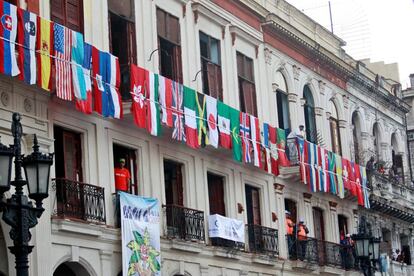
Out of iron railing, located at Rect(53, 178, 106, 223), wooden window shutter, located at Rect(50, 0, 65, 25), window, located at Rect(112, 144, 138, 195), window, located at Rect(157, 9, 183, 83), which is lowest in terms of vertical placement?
iron railing, located at Rect(53, 178, 106, 223)

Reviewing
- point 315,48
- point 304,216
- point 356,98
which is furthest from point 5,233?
point 356,98

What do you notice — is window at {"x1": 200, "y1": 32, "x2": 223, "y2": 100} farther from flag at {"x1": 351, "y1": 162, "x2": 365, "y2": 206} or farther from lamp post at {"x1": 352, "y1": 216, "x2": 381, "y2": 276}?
flag at {"x1": 351, "y1": 162, "x2": 365, "y2": 206}

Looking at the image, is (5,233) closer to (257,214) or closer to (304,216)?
(257,214)

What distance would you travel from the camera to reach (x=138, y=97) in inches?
923

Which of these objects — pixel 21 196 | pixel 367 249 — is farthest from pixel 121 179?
pixel 21 196

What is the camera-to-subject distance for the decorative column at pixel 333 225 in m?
35.1

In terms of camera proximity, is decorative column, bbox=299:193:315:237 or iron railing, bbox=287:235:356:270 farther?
decorative column, bbox=299:193:315:237

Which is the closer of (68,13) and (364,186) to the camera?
(68,13)

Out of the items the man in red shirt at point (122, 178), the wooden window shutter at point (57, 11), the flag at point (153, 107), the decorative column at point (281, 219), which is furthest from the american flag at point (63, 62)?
the decorative column at point (281, 219)

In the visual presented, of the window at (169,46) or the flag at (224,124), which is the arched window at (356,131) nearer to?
the flag at (224,124)

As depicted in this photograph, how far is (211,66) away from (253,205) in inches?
166

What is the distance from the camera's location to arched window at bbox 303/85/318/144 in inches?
1377

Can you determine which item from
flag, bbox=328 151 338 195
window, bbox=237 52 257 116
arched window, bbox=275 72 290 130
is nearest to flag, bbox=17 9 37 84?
window, bbox=237 52 257 116

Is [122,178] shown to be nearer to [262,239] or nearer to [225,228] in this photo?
[225,228]
